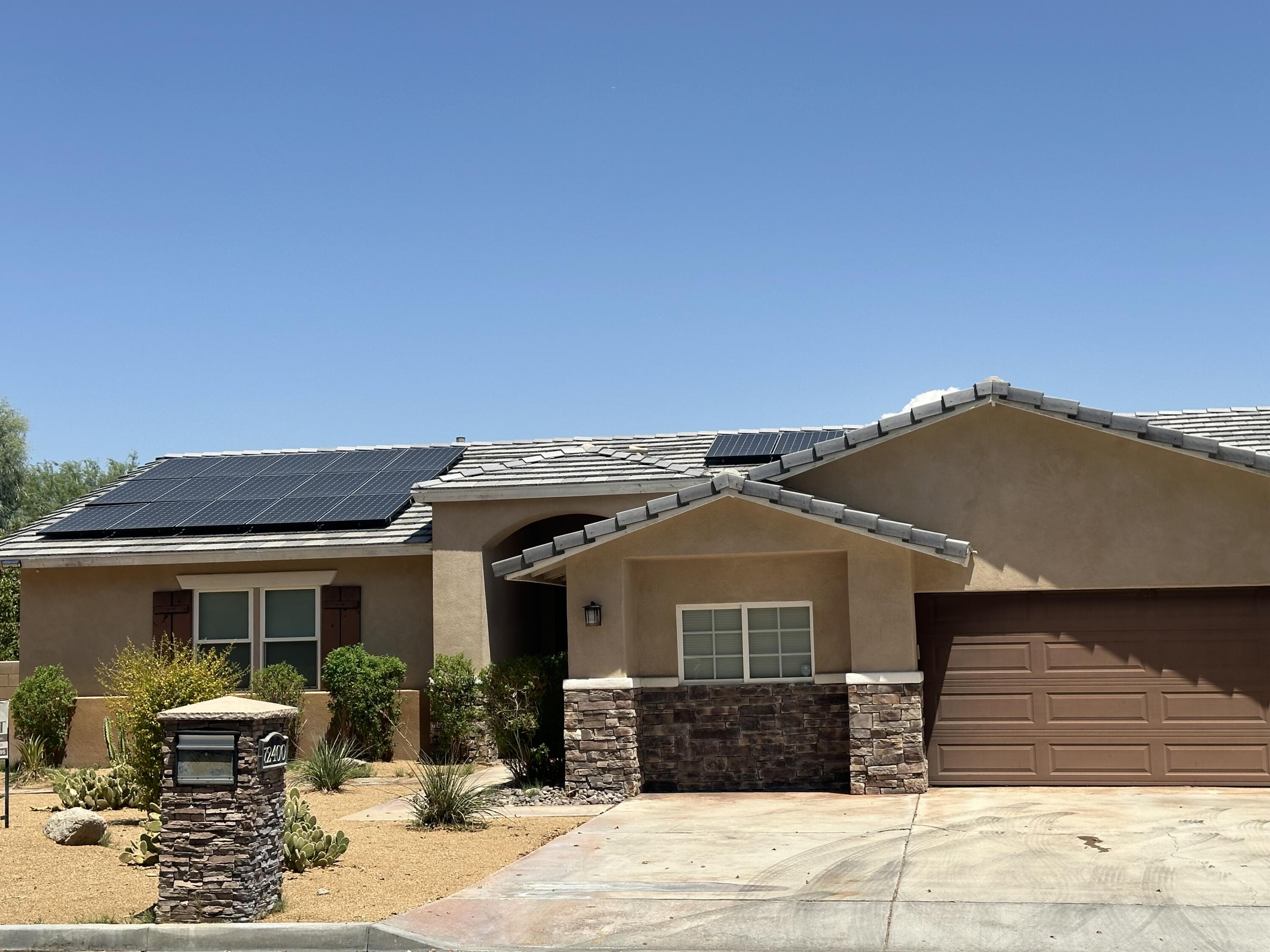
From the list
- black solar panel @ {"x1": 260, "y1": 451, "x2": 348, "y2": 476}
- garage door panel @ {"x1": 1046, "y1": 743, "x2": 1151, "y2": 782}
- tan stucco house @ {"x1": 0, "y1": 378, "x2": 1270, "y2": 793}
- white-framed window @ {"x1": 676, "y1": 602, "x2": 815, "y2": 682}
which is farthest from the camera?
black solar panel @ {"x1": 260, "y1": 451, "x2": 348, "y2": 476}

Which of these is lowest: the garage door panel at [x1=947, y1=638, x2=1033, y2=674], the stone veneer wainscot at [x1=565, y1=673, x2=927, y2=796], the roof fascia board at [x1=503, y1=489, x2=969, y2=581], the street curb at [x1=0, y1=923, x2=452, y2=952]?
the street curb at [x1=0, y1=923, x2=452, y2=952]

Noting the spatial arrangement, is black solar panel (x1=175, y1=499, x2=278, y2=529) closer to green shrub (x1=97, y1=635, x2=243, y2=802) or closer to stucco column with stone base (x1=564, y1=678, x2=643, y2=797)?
green shrub (x1=97, y1=635, x2=243, y2=802)

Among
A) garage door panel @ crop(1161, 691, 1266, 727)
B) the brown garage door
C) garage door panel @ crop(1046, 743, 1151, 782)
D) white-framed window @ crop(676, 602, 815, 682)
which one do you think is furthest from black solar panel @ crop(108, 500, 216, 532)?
garage door panel @ crop(1161, 691, 1266, 727)

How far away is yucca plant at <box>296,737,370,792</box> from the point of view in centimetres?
1546

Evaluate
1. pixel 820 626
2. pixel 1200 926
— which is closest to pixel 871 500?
pixel 820 626

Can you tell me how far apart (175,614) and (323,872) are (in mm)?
10242

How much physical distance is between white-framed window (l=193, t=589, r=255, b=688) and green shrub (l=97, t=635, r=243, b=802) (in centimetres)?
367

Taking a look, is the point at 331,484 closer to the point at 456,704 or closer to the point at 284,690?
the point at 284,690

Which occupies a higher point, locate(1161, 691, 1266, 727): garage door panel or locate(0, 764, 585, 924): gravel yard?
locate(1161, 691, 1266, 727): garage door panel

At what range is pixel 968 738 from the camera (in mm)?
14562

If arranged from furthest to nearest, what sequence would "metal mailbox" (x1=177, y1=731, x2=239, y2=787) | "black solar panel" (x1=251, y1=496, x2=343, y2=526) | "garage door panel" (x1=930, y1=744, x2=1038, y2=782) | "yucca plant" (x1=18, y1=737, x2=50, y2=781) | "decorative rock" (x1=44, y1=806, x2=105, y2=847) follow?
"black solar panel" (x1=251, y1=496, x2=343, y2=526) → "yucca plant" (x1=18, y1=737, x2=50, y2=781) → "garage door panel" (x1=930, y1=744, x2=1038, y2=782) → "decorative rock" (x1=44, y1=806, x2=105, y2=847) → "metal mailbox" (x1=177, y1=731, x2=239, y2=787)

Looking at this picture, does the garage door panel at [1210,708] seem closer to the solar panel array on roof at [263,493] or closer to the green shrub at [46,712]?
the solar panel array on roof at [263,493]

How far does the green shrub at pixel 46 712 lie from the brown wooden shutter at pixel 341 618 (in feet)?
12.5

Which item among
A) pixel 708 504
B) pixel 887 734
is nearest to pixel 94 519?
pixel 708 504
